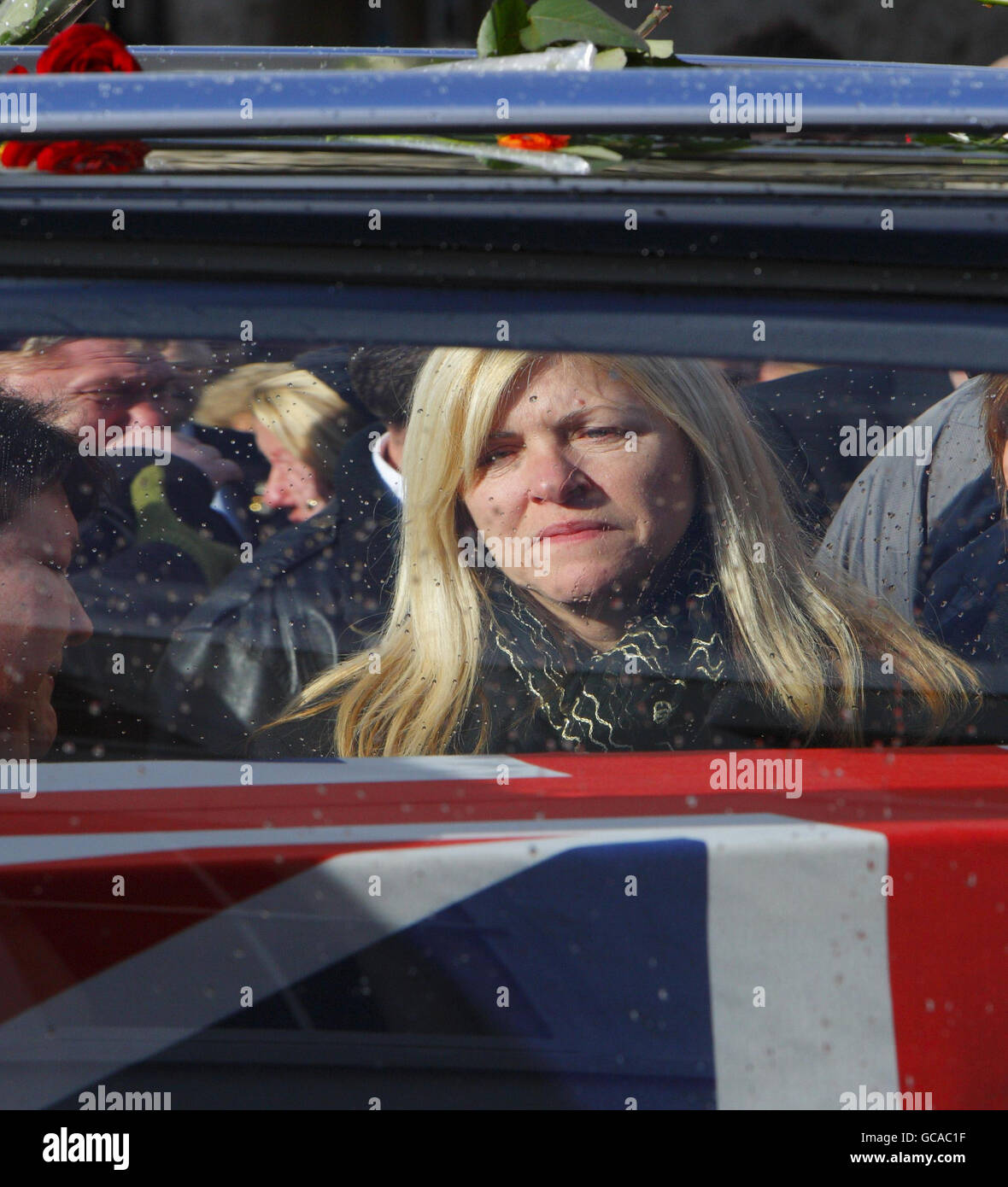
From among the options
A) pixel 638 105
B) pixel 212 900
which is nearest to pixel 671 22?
pixel 638 105

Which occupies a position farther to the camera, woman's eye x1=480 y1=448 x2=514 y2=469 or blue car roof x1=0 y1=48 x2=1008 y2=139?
woman's eye x1=480 y1=448 x2=514 y2=469

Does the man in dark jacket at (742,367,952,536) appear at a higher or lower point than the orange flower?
lower

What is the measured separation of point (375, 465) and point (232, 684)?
0.29 metres

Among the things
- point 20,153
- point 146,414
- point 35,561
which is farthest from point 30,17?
point 35,561

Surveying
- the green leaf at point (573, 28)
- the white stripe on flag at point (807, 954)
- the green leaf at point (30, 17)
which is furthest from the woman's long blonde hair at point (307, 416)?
the green leaf at point (30, 17)

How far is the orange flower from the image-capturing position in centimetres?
121

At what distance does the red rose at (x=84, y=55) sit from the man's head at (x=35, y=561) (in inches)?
14.8

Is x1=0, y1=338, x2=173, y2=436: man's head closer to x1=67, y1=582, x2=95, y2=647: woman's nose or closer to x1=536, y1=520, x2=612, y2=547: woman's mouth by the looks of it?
x1=67, y1=582, x2=95, y2=647: woman's nose

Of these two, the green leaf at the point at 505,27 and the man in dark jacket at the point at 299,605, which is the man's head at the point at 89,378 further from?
the green leaf at the point at 505,27

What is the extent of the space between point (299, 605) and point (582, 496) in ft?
1.12

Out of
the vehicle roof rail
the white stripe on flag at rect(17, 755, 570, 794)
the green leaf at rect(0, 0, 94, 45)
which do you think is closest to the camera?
the vehicle roof rail

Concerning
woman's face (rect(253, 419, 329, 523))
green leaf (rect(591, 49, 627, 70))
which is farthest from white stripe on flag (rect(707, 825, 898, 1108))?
green leaf (rect(591, 49, 627, 70))

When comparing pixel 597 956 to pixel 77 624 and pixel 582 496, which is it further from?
pixel 77 624

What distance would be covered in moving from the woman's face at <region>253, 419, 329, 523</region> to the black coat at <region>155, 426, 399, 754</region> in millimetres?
16
